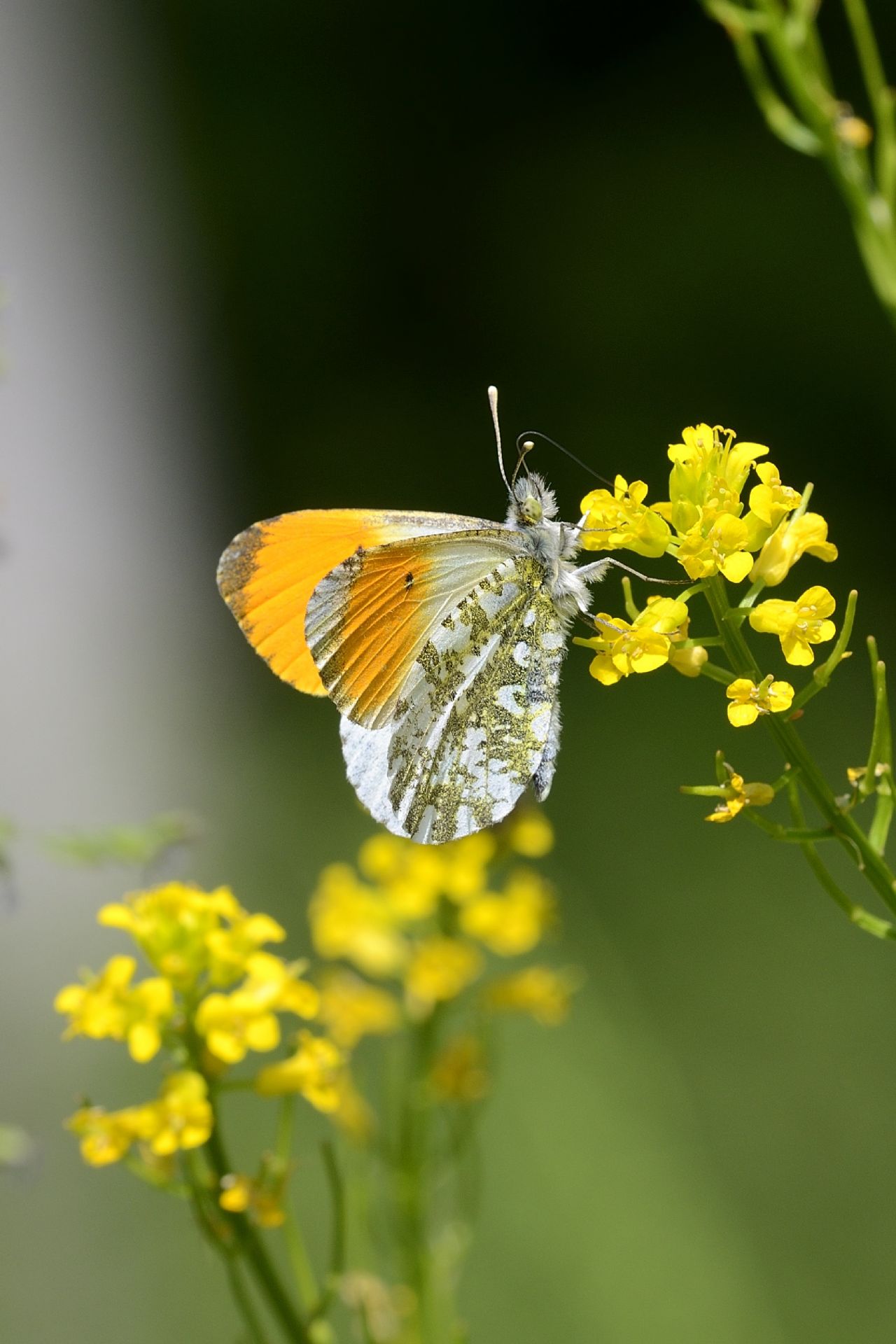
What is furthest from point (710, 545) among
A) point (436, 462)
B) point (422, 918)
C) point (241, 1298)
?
point (436, 462)

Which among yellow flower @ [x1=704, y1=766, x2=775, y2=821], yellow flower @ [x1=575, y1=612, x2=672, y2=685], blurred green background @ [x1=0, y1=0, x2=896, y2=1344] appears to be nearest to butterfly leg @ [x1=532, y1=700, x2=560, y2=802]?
yellow flower @ [x1=575, y1=612, x2=672, y2=685]

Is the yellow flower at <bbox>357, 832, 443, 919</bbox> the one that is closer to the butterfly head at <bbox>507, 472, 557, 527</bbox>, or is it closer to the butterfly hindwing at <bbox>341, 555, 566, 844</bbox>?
the butterfly hindwing at <bbox>341, 555, 566, 844</bbox>

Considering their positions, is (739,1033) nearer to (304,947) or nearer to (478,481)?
(304,947)

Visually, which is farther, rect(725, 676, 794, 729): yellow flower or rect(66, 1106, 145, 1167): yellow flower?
rect(66, 1106, 145, 1167): yellow flower

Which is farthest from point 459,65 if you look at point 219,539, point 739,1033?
point 739,1033

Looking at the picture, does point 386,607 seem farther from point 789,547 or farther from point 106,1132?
point 106,1132

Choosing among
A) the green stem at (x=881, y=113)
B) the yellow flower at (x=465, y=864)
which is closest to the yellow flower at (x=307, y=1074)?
the yellow flower at (x=465, y=864)

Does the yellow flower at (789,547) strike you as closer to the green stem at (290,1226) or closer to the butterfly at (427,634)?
the butterfly at (427,634)
